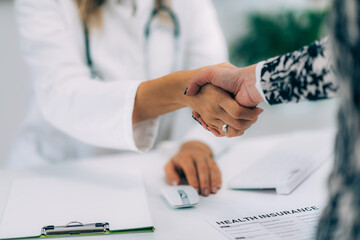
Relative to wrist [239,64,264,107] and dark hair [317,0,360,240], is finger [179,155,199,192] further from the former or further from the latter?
dark hair [317,0,360,240]

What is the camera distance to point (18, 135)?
3.41 ft

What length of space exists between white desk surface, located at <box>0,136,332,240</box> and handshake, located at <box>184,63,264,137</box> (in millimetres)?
120

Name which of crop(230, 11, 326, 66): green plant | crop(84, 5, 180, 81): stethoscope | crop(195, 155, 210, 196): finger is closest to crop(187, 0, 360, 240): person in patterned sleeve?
crop(195, 155, 210, 196): finger

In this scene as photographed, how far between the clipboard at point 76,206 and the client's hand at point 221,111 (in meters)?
0.18

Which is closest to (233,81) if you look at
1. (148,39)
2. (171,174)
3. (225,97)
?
(225,97)

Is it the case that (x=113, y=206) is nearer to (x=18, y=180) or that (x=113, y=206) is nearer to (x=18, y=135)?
(x=18, y=180)

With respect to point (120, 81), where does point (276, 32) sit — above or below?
above

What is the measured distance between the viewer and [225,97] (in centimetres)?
65

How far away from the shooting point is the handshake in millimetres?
628

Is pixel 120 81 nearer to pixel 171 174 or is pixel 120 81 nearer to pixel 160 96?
pixel 160 96

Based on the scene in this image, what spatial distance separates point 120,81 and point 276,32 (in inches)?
50.1

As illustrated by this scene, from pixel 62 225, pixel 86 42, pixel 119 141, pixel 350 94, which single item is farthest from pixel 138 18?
pixel 350 94

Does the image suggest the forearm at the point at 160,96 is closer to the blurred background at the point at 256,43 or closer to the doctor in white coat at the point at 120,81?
the doctor in white coat at the point at 120,81

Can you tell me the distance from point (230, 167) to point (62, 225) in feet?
1.34
